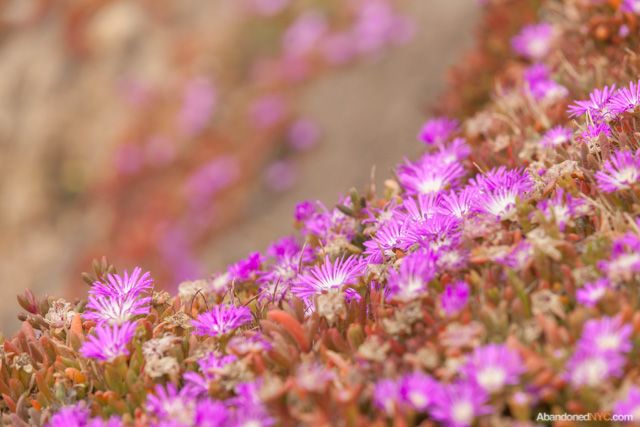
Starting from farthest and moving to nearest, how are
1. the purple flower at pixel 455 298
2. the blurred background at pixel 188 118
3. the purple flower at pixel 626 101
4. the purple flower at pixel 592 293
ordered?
the blurred background at pixel 188 118 < the purple flower at pixel 626 101 < the purple flower at pixel 455 298 < the purple flower at pixel 592 293

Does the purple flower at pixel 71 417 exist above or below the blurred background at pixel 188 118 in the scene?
below

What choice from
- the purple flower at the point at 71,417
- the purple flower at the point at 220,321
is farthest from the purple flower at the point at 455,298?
the purple flower at the point at 71,417

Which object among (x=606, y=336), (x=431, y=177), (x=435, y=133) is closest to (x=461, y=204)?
(x=431, y=177)

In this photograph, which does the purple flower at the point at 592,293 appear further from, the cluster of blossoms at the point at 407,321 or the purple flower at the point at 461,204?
the purple flower at the point at 461,204

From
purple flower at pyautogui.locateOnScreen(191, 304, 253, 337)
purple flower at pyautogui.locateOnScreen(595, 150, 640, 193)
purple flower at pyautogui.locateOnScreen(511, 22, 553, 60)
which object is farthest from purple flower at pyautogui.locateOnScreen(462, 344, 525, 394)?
purple flower at pyautogui.locateOnScreen(511, 22, 553, 60)

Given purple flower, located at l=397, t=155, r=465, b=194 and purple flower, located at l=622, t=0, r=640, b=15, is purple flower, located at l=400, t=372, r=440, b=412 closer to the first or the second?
purple flower, located at l=397, t=155, r=465, b=194

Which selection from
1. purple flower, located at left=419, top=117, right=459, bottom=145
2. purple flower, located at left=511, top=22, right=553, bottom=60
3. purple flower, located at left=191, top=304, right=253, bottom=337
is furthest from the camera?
purple flower, located at left=511, top=22, right=553, bottom=60
